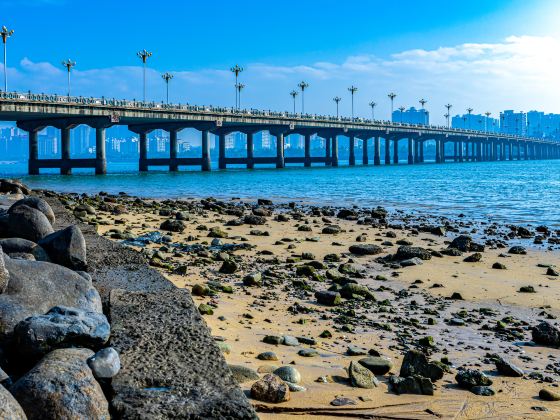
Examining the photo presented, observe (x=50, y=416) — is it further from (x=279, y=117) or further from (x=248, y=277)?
(x=279, y=117)

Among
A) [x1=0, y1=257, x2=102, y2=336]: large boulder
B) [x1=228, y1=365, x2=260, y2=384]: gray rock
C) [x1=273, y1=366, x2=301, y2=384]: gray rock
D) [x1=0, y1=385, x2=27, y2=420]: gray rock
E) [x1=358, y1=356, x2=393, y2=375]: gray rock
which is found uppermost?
[x1=0, y1=257, x2=102, y2=336]: large boulder

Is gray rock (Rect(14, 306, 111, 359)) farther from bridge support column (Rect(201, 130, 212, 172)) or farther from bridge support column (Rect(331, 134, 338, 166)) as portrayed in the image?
bridge support column (Rect(331, 134, 338, 166))

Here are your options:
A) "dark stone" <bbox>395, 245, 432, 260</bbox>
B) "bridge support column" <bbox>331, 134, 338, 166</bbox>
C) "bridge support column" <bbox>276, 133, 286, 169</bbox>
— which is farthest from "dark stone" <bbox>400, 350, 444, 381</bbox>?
"bridge support column" <bbox>331, 134, 338, 166</bbox>

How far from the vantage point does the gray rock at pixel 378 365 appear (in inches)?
258

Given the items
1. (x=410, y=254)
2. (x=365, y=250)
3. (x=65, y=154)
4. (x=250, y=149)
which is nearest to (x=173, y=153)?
(x=65, y=154)

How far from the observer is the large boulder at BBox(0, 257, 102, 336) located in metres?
5.23

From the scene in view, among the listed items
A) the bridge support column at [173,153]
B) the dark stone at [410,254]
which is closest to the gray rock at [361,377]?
the dark stone at [410,254]

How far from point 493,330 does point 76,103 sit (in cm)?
7222

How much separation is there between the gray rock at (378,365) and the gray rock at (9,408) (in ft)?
12.8

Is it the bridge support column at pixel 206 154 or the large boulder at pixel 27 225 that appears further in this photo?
the bridge support column at pixel 206 154

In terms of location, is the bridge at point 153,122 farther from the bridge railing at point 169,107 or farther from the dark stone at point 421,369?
the dark stone at point 421,369

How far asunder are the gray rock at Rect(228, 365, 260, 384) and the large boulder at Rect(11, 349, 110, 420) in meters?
1.84

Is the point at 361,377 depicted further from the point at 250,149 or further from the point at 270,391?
the point at 250,149

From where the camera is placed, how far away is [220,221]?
77.2ft
